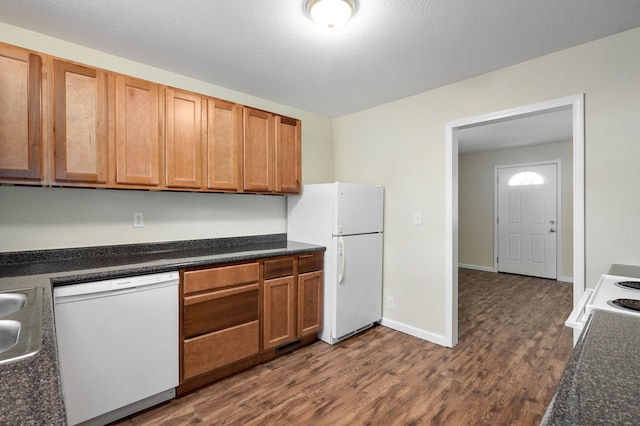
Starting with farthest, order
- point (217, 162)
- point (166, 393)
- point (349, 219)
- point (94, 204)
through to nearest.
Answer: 1. point (349, 219)
2. point (217, 162)
3. point (94, 204)
4. point (166, 393)

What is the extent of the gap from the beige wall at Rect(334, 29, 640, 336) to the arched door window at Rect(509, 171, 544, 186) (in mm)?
3784

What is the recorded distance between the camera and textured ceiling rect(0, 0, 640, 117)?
170 cm

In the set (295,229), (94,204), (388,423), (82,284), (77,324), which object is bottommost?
(388,423)

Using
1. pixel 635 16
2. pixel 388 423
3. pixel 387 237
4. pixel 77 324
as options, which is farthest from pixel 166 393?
pixel 635 16

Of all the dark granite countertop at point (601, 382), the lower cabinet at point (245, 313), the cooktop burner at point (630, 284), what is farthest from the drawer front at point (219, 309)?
the cooktop burner at point (630, 284)

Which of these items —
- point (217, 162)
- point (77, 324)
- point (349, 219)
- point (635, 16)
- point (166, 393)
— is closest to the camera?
point (77, 324)

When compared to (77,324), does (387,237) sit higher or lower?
higher

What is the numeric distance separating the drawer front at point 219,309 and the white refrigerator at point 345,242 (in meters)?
0.78

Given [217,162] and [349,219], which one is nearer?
[217,162]

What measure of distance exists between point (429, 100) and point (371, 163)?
857 millimetres

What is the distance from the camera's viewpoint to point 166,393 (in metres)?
2.00

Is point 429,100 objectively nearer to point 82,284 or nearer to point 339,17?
point 339,17

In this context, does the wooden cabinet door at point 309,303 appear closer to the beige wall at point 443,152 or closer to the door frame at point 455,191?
the beige wall at point 443,152

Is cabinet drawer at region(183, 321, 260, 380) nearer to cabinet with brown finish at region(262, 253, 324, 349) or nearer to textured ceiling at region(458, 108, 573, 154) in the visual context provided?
cabinet with brown finish at region(262, 253, 324, 349)
